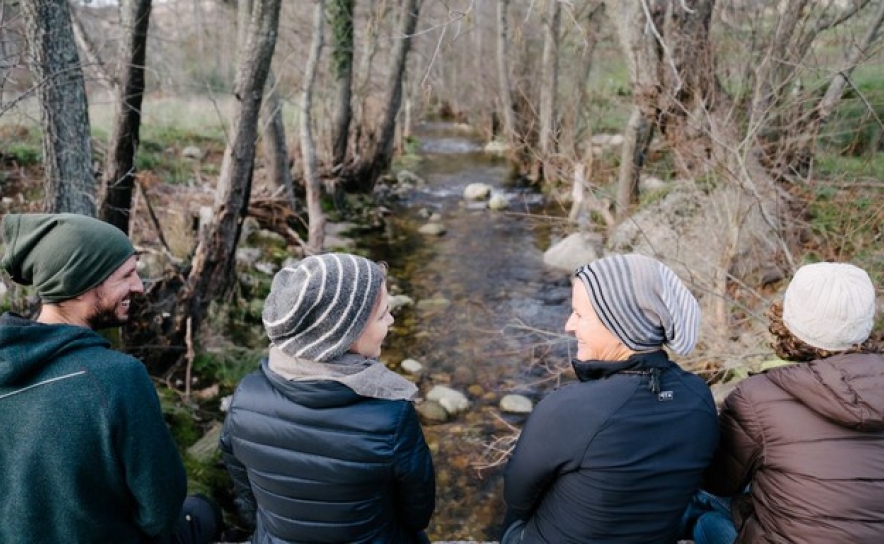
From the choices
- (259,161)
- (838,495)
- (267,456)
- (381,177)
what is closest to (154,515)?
(267,456)

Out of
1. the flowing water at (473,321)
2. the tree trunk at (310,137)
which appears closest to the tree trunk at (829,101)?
the flowing water at (473,321)

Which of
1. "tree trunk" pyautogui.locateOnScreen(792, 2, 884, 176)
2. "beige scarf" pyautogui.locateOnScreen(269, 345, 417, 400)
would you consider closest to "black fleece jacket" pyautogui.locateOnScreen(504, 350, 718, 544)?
"beige scarf" pyautogui.locateOnScreen(269, 345, 417, 400)

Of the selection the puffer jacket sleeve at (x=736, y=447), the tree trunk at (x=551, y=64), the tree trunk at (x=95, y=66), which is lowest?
the puffer jacket sleeve at (x=736, y=447)

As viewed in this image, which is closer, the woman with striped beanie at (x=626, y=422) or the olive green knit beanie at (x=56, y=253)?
the woman with striped beanie at (x=626, y=422)

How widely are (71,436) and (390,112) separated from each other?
9.77m

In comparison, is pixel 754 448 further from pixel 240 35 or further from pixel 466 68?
pixel 466 68

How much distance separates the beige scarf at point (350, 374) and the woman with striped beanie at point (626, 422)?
448 mm

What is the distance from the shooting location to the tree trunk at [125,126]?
15.1 feet

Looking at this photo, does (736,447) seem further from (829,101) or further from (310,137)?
(310,137)

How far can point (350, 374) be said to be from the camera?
1621mm

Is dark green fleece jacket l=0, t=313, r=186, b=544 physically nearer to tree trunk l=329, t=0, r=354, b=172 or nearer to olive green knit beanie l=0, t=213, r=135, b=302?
olive green knit beanie l=0, t=213, r=135, b=302

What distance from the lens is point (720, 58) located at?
551cm

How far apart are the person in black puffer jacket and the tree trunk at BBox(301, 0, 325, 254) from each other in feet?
15.1

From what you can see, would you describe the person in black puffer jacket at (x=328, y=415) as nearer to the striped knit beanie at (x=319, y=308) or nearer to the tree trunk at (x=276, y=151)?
the striped knit beanie at (x=319, y=308)
